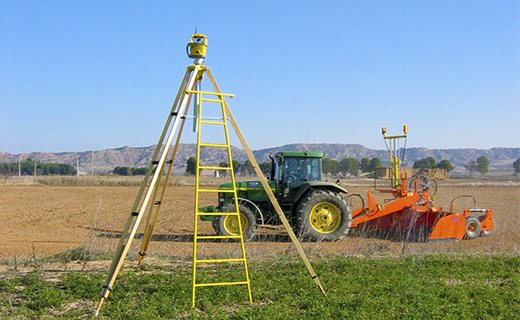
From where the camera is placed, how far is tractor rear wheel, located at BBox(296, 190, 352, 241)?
12984 mm

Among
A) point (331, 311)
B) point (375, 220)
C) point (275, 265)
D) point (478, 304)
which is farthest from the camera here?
point (375, 220)

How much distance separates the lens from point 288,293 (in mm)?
6996

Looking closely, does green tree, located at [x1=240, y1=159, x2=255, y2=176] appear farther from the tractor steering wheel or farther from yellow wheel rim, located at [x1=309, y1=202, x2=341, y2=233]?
yellow wheel rim, located at [x1=309, y1=202, x2=341, y2=233]

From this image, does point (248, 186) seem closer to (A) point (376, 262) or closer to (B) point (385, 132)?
(B) point (385, 132)

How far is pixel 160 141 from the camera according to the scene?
6.82 metres

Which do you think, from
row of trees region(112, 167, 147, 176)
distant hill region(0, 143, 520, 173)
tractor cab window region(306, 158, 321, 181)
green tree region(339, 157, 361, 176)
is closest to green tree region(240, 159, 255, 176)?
tractor cab window region(306, 158, 321, 181)

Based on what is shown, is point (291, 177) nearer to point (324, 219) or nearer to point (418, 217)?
point (324, 219)

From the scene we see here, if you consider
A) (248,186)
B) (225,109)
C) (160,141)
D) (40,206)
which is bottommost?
(40,206)

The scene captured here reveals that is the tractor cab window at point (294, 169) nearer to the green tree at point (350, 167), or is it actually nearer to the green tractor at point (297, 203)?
the green tractor at point (297, 203)

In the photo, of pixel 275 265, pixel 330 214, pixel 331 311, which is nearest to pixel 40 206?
pixel 330 214

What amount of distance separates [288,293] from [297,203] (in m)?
6.67

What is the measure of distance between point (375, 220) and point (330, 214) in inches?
70.3

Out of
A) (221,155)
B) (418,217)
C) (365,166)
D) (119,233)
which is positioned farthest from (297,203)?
(221,155)

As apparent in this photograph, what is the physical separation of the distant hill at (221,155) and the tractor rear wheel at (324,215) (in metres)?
120
